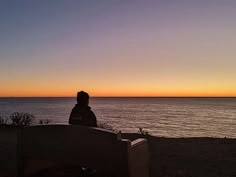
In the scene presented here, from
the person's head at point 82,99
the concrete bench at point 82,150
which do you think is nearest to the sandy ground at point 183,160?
the concrete bench at point 82,150

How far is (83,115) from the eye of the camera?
4.46m

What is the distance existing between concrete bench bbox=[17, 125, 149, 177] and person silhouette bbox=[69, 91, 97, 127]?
0.69m

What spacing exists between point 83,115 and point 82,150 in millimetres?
944

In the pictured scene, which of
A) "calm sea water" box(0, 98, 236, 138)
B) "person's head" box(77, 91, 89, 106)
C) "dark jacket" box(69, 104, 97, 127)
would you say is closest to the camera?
"dark jacket" box(69, 104, 97, 127)

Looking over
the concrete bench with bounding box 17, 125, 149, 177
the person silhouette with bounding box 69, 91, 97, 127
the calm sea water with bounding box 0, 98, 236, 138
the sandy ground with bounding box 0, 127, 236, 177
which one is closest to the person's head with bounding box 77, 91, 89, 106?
the person silhouette with bounding box 69, 91, 97, 127

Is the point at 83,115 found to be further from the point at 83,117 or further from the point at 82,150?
the point at 82,150

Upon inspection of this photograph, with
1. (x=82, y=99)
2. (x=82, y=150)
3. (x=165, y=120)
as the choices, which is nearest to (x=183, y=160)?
(x=82, y=99)

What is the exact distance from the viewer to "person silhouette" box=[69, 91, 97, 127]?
4418 mm

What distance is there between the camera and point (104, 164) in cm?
347

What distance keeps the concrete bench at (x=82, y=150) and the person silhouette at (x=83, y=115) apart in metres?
0.69

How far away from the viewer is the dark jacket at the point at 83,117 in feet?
14.5

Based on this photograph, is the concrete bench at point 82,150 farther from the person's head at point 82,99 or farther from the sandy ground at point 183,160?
the sandy ground at point 183,160

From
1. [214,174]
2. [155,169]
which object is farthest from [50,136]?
[214,174]

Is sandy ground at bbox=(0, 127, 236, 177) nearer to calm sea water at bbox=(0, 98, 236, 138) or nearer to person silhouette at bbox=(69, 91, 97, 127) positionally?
person silhouette at bbox=(69, 91, 97, 127)
